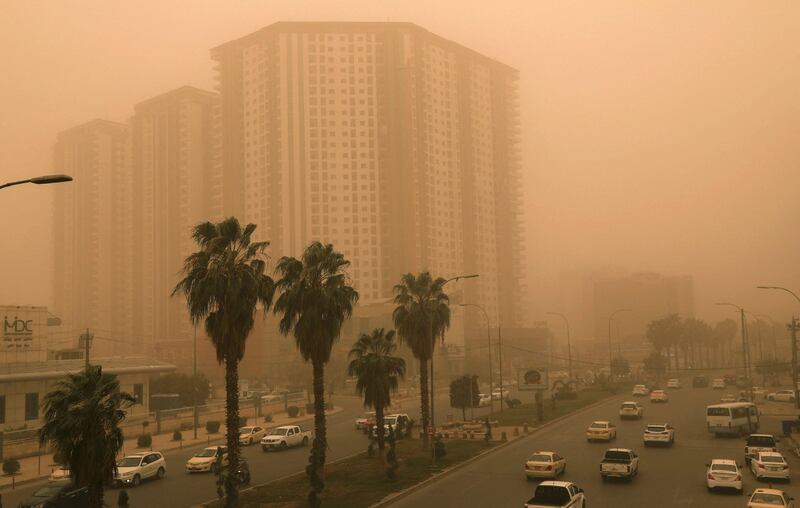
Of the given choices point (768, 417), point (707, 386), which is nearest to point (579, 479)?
point (768, 417)

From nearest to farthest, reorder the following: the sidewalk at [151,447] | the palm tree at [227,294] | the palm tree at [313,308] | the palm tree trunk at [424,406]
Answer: the palm tree at [227,294], the palm tree at [313,308], the sidewalk at [151,447], the palm tree trunk at [424,406]

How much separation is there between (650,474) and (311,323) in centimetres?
2058

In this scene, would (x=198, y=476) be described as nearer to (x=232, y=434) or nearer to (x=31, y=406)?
(x=232, y=434)

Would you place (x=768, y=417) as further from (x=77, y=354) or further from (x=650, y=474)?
(x=77, y=354)

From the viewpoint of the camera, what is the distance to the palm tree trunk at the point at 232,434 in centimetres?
3256

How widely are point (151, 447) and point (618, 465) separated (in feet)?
131

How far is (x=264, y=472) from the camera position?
1809 inches

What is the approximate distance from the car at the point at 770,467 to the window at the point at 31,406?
5985 centimetres

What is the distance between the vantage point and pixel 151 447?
205ft

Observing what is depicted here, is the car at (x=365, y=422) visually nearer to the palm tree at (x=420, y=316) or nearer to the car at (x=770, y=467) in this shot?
the palm tree at (x=420, y=316)

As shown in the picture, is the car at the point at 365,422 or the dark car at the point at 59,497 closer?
the dark car at the point at 59,497

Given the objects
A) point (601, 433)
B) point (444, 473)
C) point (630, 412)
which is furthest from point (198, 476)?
point (630, 412)

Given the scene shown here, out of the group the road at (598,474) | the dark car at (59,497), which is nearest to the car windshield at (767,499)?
the road at (598,474)

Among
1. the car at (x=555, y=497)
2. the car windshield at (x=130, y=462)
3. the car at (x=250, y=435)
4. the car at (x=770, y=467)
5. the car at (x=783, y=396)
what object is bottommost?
the car at (x=783, y=396)
